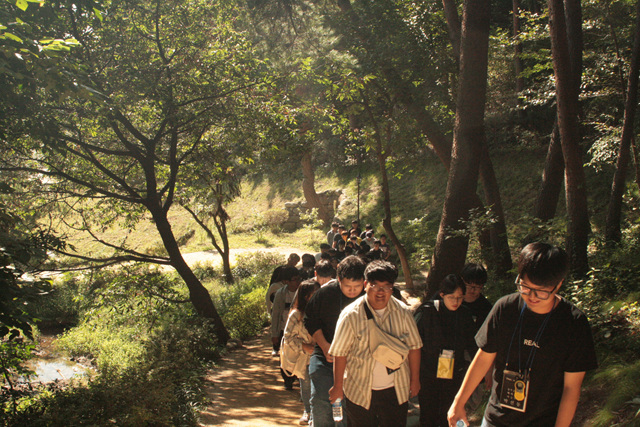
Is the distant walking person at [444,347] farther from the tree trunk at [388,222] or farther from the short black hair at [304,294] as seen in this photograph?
the tree trunk at [388,222]

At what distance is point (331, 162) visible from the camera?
2838 centimetres

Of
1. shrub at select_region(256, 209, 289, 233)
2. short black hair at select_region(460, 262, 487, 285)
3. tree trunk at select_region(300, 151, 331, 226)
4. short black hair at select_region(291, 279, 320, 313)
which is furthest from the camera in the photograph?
shrub at select_region(256, 209, 289, 233)

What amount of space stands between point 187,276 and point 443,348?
662 centimetres

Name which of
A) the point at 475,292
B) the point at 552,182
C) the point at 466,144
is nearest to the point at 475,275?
the point at 475,292

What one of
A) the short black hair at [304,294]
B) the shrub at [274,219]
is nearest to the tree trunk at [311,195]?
the shrub at [274,219]

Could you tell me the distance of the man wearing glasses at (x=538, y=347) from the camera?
7.91 feet

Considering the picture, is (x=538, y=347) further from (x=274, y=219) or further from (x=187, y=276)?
(x=274, y=219)

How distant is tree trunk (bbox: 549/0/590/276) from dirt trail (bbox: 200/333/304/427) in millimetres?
4922

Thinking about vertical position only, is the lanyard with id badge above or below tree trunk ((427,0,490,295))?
below

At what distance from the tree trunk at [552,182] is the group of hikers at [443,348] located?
5.85 meters

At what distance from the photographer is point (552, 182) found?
903cm

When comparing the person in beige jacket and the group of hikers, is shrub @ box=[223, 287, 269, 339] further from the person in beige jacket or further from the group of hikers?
the person in beige jacket

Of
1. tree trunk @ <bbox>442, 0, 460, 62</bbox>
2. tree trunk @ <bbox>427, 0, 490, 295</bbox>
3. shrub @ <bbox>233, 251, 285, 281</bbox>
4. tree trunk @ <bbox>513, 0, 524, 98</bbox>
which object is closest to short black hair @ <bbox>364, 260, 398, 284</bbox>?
tree trunk @ <bbox>427, 0, 490, 295</bbox>

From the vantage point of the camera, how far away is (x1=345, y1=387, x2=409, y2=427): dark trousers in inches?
132
